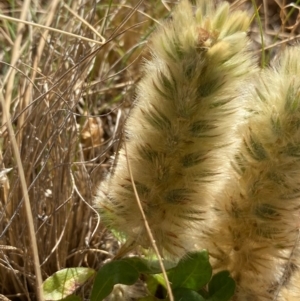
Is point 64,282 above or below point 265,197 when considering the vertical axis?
below

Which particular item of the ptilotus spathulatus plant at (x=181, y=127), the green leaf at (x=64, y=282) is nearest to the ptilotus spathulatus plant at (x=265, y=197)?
the ptilotus spathulatus plant at (x=181, y=127)

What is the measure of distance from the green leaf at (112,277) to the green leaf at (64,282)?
0.07 meters

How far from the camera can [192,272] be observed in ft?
2.77

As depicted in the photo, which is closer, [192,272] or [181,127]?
[181,127]

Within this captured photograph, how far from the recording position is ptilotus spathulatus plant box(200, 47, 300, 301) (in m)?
0.74

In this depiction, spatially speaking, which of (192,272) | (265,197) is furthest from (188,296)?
(265,197)

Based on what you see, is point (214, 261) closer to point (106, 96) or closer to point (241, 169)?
point (241, 169)

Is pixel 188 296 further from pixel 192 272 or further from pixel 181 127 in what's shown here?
pixel 181 127

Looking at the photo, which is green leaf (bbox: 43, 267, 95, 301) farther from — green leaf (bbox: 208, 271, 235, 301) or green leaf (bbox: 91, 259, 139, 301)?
green leaf (bbox: 208, 271, 235, 301)

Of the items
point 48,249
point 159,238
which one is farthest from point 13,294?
point 159,238

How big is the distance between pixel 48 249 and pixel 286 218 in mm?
435

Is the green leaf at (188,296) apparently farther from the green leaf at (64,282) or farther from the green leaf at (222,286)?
the green leaf at (64,282)

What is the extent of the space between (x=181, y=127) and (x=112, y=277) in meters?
0.24

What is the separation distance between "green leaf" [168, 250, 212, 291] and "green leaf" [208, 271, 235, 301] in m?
0.02
